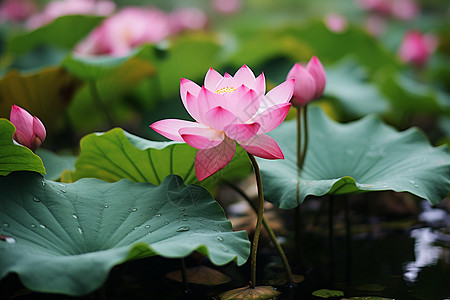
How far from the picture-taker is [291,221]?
4.52 ft

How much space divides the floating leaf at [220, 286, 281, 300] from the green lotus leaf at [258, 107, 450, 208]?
16 cm

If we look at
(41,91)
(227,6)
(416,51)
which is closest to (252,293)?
(41,91)

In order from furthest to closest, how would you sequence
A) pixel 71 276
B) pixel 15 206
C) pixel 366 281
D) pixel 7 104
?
pixel 7 104, pixel 366 281, pixel 15 206, pixel 71 276

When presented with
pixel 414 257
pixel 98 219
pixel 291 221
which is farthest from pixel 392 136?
pixel 98 219

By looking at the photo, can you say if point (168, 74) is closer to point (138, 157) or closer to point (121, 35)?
point (121, 35)

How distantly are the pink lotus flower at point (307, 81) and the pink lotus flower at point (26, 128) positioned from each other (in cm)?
50

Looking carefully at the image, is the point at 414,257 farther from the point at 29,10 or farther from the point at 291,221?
the point at 29,10

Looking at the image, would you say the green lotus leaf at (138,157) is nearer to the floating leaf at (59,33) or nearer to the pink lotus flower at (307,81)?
the pink lotus flower at (307,81)

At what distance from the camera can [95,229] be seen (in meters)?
0.77

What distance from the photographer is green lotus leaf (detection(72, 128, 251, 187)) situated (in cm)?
91

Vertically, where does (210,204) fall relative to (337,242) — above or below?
above

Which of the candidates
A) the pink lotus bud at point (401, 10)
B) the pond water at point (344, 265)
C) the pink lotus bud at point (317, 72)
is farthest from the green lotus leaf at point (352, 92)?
the pink lotus bud at point (401, 10)

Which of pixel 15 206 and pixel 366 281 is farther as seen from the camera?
pixel 366 281

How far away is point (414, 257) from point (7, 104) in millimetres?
1139
